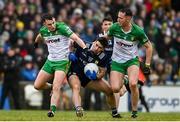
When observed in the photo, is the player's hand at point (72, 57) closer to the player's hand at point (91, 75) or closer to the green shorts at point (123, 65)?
the player's hand at point (91, 75)

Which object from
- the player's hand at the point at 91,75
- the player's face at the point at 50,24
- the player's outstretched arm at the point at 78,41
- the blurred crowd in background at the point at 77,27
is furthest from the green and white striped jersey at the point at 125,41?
the blurred crowd in background at the point at 77,27

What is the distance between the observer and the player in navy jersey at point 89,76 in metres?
18.3

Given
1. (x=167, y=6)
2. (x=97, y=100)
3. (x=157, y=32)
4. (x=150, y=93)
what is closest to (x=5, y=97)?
(x=97, y=100)

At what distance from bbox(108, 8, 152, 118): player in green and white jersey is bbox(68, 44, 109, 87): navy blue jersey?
0.36 m

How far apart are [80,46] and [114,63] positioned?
0.91 m

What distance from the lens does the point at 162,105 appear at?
91.0 ft

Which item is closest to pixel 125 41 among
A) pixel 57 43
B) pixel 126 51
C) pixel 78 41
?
pixel 126 51

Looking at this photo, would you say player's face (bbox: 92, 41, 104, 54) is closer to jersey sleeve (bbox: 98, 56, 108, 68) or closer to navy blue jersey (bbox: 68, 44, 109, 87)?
navy blue jersey (bbox: 68, 44, 109, 87)

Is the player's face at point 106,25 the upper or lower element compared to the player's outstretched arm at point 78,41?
upper

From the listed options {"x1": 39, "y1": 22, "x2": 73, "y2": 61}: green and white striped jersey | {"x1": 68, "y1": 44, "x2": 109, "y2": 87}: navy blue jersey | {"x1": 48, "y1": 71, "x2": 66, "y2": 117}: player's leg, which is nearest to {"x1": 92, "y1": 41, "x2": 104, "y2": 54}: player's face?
{"x1": 68, "y1": 44, "x2": 109, "y2": 87}: navy blue jersey

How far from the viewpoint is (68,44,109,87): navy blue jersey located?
1852 cm

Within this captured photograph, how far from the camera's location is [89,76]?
1820 centimetres

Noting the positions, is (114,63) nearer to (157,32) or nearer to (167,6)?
(157,32)

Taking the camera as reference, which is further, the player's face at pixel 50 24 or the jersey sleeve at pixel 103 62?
the jersey sleeve at pixel 103 62
